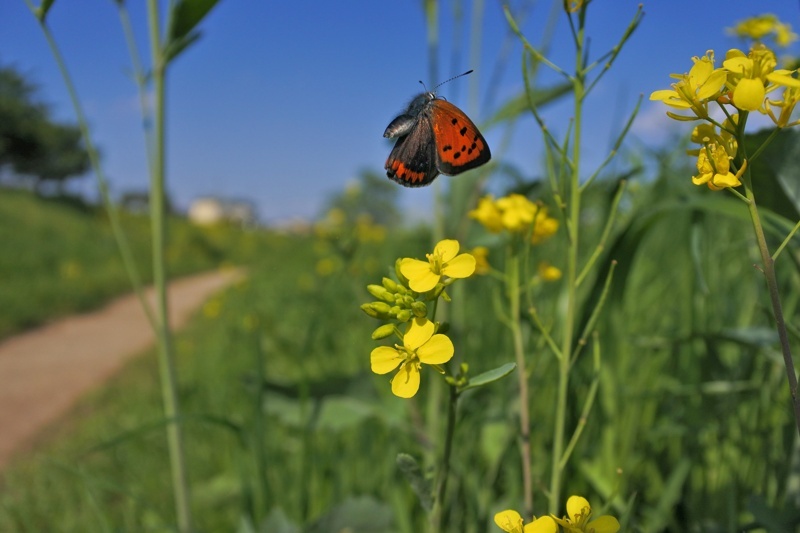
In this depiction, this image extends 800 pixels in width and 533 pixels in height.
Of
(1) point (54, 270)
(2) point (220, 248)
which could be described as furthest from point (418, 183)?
(2) point (220, 248)

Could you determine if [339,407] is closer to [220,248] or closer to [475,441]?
[475,441]

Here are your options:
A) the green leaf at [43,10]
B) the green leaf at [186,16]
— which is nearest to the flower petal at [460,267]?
the green leaf at [186,16]

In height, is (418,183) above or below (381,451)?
above

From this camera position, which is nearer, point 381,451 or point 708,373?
point 708,373

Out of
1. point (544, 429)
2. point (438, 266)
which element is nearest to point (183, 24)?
point (438, 266)

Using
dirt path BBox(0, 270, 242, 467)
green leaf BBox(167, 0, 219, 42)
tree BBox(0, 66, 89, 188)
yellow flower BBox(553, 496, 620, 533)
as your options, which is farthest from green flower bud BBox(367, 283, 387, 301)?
tree BBox(0, 66, 89, 188)

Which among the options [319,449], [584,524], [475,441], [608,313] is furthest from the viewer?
[319,449]
